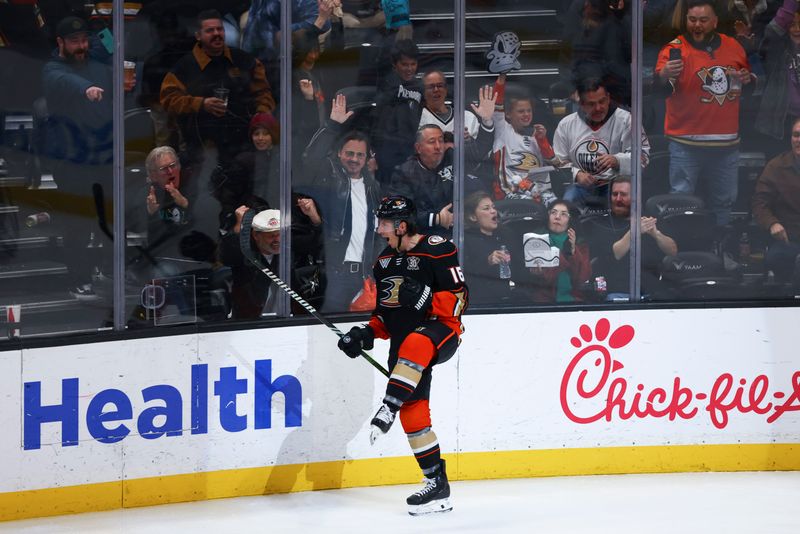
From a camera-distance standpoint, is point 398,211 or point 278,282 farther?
point 278,282

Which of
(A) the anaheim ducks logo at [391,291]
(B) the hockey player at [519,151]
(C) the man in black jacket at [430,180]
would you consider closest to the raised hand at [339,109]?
(C) the man in black jacket at [430,180]

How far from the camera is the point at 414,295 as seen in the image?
17.0 ft

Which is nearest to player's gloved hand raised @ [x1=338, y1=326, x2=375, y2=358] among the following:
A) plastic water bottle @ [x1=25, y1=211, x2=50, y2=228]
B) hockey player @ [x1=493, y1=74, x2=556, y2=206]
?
hockey player @ [x1=493, y1=74, x2=556, y2=206]

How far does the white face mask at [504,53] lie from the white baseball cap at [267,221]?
4.11 ft

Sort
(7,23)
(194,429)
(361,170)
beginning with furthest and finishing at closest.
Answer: (361,170)
(194,429)
(7,23)

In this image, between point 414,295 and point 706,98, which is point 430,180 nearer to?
point 414,295

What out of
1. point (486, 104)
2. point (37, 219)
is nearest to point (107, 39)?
point (37, 219)

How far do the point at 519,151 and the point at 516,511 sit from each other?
5.69 feet

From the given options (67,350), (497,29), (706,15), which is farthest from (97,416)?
(706,15)

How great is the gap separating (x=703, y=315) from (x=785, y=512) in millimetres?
1063

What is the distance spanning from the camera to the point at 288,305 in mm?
5668

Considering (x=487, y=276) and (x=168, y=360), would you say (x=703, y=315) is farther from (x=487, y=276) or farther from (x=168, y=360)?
(x=168, y=360)

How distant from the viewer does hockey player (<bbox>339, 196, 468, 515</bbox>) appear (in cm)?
521

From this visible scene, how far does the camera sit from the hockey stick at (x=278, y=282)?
5.45 metres
